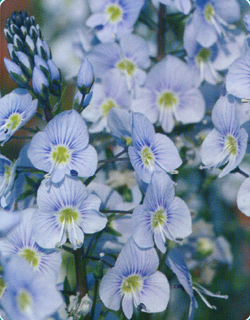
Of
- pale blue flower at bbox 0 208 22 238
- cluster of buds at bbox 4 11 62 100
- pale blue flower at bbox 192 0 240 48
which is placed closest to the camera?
pale blue flower at bbox 0 208 22 238

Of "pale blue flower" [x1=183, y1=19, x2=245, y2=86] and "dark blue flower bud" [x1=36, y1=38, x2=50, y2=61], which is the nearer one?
"dark blue flower bud" [x1=36, y1=38, x2=50, y2=61]

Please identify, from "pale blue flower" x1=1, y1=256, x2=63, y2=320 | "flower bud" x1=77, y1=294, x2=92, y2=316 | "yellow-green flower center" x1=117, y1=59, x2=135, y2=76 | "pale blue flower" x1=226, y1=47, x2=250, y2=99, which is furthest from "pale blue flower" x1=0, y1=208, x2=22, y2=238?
"yellow-green flower center" x1=117, y1=59, x2=135, y2=76

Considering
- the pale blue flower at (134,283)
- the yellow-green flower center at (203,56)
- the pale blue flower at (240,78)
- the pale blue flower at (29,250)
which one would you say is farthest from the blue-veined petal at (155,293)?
the yellow-green flower center at (203,56)

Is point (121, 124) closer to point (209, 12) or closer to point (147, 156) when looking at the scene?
point (147, 156)

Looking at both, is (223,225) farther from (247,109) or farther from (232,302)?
(247,109)

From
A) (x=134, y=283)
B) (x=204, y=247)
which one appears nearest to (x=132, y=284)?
(x=134, y=283)

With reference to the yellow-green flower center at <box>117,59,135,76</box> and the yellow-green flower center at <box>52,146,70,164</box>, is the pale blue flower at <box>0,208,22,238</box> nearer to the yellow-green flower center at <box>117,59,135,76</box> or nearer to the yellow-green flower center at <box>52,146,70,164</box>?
the yellow-green flower center at <box>52,146,70,164</box>
